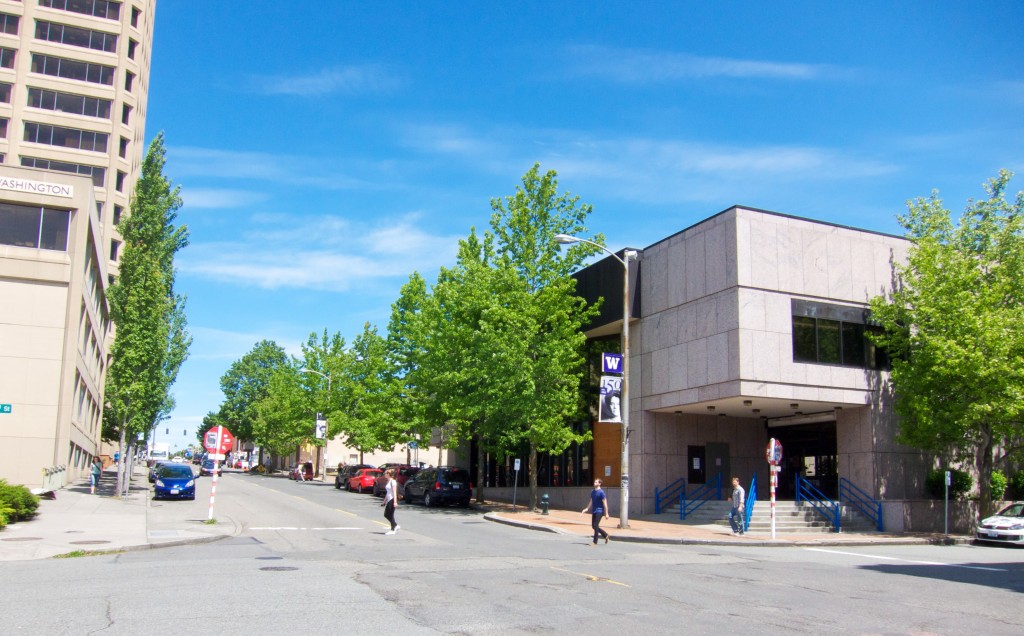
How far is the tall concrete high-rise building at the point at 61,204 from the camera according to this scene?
105 ft

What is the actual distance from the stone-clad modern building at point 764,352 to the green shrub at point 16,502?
19.1 meters

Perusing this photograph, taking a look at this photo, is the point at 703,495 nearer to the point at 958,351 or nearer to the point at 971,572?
the point at 958,351

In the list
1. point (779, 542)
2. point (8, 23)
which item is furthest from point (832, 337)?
point (8, 23)

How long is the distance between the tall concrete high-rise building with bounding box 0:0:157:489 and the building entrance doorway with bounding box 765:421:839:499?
28.8 m

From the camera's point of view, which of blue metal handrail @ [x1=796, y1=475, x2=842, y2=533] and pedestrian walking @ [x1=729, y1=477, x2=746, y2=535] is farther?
blue metal handrail @ [x1=796, y1=475, x2=842, y2=533]

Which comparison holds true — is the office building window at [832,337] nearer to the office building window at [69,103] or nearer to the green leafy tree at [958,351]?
the green leafy tree at [958,351]

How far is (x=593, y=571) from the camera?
1447cm

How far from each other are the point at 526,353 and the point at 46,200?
20354 mm

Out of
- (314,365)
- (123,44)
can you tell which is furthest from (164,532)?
(123,44)

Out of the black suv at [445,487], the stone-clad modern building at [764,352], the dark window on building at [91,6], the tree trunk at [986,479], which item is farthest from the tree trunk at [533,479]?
the dark window on building at [91,6]

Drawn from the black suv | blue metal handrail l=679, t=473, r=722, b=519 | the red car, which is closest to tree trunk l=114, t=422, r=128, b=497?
the black suv

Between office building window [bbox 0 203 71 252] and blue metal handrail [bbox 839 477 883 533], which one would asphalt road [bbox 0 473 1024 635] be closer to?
blue metal handrail [bbox 839 477 883 533]

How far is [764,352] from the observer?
25906 millimetres

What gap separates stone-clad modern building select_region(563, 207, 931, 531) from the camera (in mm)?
26234
